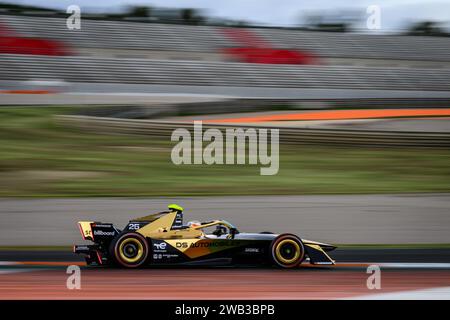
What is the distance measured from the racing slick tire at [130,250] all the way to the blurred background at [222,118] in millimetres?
2014

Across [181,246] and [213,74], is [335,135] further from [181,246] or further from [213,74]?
[213,74]

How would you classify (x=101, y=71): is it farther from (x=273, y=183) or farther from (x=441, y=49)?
(x=441, y=49)

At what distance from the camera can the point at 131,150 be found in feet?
54.3

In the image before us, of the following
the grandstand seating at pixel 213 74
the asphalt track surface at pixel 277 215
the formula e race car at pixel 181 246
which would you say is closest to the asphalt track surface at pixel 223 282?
the formula e race car at pixel 181 246

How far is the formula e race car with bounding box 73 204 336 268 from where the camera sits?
6.21 m

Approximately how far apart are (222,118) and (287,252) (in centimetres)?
1728

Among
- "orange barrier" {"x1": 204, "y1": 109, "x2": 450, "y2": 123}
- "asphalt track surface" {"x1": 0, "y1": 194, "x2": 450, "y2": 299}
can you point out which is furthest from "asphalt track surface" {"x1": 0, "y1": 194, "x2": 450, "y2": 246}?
"orange barrier" {"x1": 204, "y1": 109, "x2": 450, "y2": 123}

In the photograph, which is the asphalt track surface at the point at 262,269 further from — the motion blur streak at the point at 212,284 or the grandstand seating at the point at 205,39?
the grandstand seating at the point at 205,39

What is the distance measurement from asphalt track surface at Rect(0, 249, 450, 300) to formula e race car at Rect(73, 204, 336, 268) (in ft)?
0.39

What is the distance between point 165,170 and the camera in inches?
583

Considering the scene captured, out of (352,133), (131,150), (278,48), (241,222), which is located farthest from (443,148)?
(278,48)

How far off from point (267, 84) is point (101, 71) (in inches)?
307

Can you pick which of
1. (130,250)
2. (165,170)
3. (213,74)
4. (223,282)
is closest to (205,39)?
(213,74)

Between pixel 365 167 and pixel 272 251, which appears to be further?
pixel 365 167
